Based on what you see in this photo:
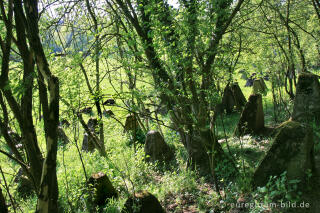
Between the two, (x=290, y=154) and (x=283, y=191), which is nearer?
(x=283, y=191)

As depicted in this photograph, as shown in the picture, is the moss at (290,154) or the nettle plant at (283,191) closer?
the nettle plant at (283,191)

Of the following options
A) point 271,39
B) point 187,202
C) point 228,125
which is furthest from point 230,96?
point 187,202

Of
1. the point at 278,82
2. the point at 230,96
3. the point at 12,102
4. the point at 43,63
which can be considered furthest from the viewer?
the point at 230,96

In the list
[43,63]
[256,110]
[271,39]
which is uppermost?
[271,39]

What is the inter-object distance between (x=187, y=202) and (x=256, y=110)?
3.80 meters

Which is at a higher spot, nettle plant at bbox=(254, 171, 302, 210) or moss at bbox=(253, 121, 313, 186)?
moss at bbox=(253, 121, 313, 186)

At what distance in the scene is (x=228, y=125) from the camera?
9945 millimetres

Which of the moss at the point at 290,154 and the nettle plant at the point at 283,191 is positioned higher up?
the moss at the point at 290,154

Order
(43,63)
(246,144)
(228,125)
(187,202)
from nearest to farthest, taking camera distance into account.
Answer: (43,63) → (187,202) → (246,144) → (228,125)

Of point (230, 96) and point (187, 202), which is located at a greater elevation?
point (230, 96)

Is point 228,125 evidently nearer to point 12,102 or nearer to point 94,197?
point 94,197

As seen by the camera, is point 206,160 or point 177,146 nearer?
point 206,160

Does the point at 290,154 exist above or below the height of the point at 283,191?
above

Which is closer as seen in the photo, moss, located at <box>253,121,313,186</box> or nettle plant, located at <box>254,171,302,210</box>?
nettle plant, located at <box>254,171,302,210</box>
